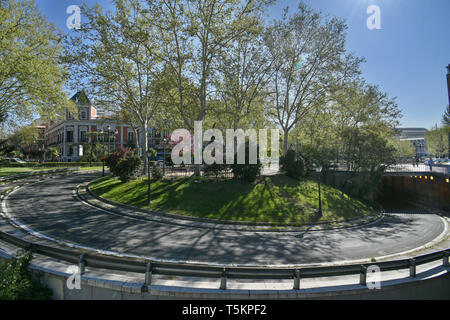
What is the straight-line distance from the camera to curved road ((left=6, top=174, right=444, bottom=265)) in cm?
931

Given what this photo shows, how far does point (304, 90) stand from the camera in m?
24.6

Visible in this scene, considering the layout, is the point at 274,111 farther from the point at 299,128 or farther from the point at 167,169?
the point at 167,169

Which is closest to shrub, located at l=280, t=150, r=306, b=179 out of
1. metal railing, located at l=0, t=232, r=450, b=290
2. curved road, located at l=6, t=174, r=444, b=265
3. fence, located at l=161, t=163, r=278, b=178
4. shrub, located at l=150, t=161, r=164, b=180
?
fence, located at l=161, t=163, r=278, b=178

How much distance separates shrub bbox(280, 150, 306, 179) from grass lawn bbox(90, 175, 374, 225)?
5.43 ft

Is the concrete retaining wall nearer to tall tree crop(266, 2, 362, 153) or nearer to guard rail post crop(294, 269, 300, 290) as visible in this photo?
guard rail post crop(294, 269, 300, 290)

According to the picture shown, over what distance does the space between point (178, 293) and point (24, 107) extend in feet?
93.1

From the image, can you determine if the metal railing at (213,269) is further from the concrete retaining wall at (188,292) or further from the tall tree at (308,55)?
the tall tree at (308,55)

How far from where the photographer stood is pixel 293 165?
2461 centimetres

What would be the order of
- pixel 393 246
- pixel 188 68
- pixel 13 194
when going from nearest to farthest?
pixel 393 246 < pixel 13 194 < pixel 188 68

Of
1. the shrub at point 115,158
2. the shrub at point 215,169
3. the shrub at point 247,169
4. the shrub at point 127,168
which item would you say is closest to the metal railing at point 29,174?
the shrub at point 115,158

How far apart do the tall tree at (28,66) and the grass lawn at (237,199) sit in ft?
33.9

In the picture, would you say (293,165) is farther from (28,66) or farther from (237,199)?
(28,66)

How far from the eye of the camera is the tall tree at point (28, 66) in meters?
21.2
